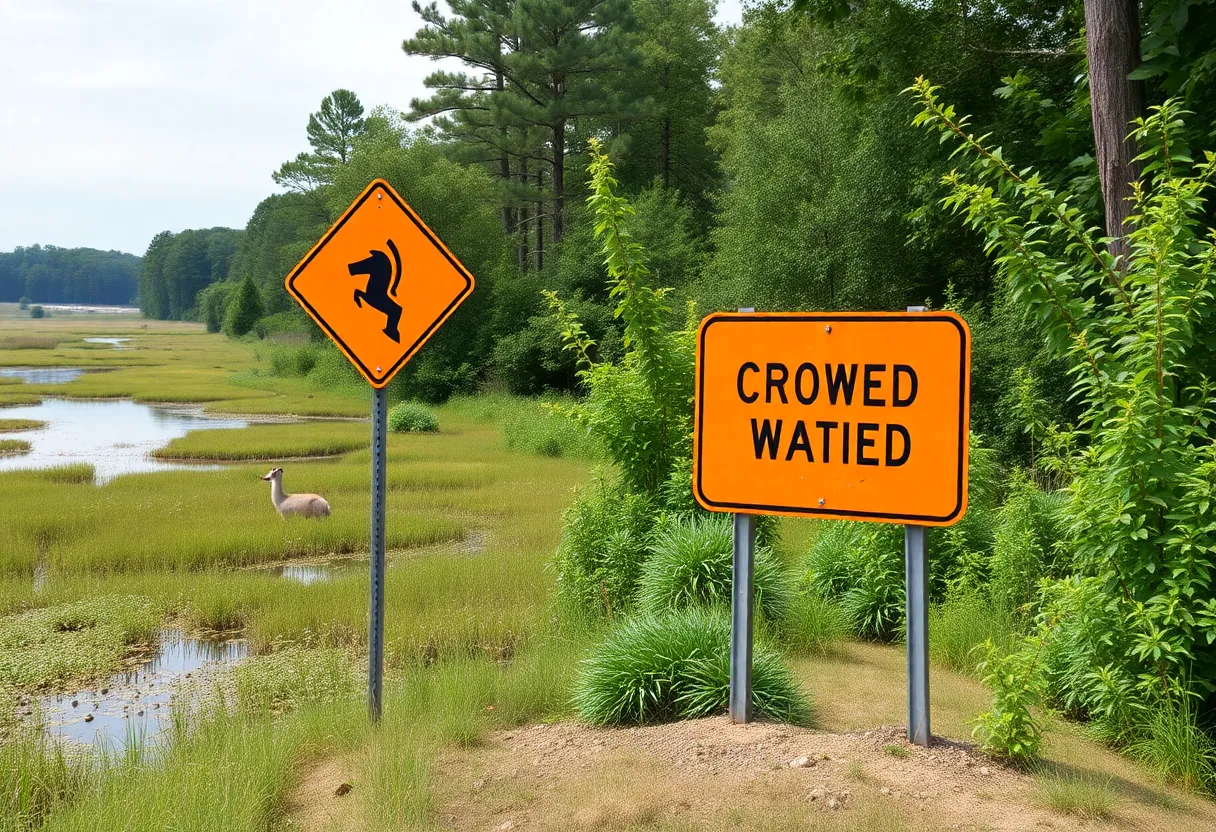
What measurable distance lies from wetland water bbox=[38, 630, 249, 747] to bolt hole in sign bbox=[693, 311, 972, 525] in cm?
379

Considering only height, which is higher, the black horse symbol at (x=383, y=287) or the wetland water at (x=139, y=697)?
the black horse symbol at (x=383, y=287)

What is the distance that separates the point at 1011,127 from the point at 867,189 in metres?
7.07

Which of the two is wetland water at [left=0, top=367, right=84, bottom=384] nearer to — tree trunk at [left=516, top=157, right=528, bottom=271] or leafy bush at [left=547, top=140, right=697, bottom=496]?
tree trunk at [left=516, top=157, right=528, bottom=271]

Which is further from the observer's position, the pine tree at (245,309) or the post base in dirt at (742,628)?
the pine tree at (245,309)

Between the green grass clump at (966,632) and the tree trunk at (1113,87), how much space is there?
10.2 feet

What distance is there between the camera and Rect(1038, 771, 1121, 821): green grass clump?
4023 mm

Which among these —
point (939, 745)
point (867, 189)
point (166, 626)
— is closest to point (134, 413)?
point (867, 189)

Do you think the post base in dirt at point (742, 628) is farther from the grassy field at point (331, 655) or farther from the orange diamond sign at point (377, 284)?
the orange diamond sign at point (377, 284)

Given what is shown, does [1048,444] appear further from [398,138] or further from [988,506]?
[398,138]

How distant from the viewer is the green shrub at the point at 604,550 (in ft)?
27.5

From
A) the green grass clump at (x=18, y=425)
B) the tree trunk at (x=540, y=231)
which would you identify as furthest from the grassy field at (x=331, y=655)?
the tree trunk at (x=540, y=231)

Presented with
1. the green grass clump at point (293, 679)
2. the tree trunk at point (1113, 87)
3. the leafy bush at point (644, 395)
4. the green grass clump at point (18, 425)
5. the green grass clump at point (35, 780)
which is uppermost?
the tree trunk at point (1113, 87)

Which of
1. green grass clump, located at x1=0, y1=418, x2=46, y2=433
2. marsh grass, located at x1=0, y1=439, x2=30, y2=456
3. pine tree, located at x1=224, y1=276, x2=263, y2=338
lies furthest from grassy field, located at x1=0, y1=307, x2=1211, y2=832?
pine tree, located at x1=224, y1=276, x2=263, y2=338

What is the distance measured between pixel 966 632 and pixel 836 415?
3354 millimetres
